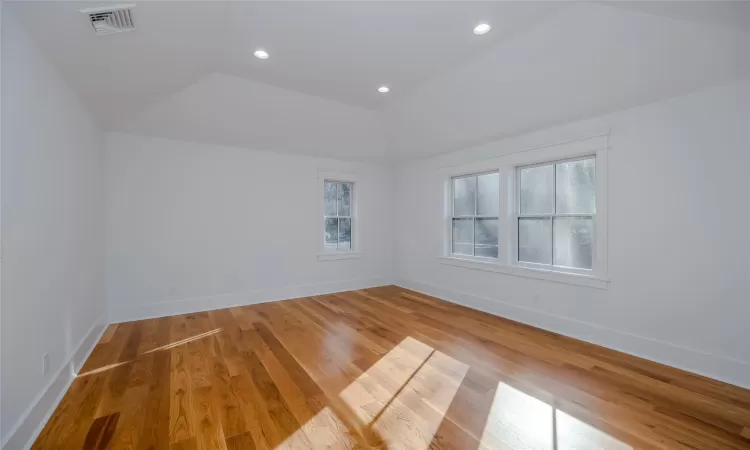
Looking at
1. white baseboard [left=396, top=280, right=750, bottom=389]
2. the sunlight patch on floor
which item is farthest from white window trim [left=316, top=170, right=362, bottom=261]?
the sunlight patch on floor

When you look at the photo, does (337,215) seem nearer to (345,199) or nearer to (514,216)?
(345,199)

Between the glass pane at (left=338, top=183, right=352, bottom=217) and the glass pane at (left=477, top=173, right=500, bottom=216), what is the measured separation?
7.65 ft

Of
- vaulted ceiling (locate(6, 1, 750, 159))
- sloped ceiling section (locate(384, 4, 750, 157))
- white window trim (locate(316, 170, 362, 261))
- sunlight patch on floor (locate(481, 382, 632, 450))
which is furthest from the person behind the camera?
white window trim (locate(316, 170, 362, 261))

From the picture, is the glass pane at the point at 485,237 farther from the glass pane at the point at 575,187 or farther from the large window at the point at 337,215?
the large window at the point at 337,215

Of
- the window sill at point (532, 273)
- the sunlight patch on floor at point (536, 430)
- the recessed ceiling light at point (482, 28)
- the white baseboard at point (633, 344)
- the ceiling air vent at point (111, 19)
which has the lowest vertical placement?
the sunlight patch on floor at point (536, 430)

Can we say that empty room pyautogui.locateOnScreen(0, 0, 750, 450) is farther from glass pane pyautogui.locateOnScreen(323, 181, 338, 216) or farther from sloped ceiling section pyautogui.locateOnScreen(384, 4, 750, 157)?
glass pane pyautogui.locateOnScreen(323, 181, 338, 216)

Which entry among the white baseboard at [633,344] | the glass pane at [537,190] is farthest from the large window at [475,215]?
the white baseboard at [633,344]

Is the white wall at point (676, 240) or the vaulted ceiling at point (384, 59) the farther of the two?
the white wall at point (676, 240)

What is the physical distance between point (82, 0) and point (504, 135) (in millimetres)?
4046

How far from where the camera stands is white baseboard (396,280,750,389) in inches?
98.0

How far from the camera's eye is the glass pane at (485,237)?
4551 millimetres

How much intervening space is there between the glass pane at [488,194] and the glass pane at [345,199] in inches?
91.8

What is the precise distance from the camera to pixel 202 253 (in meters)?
4.47

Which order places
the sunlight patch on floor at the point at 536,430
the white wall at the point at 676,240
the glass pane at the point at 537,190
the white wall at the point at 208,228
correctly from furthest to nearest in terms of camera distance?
the white wall at the point at 208,228, the glass pane at the point at 537,190, the white wall at the point at 676,240, the sunlight patch on floor at the point at 536,430
